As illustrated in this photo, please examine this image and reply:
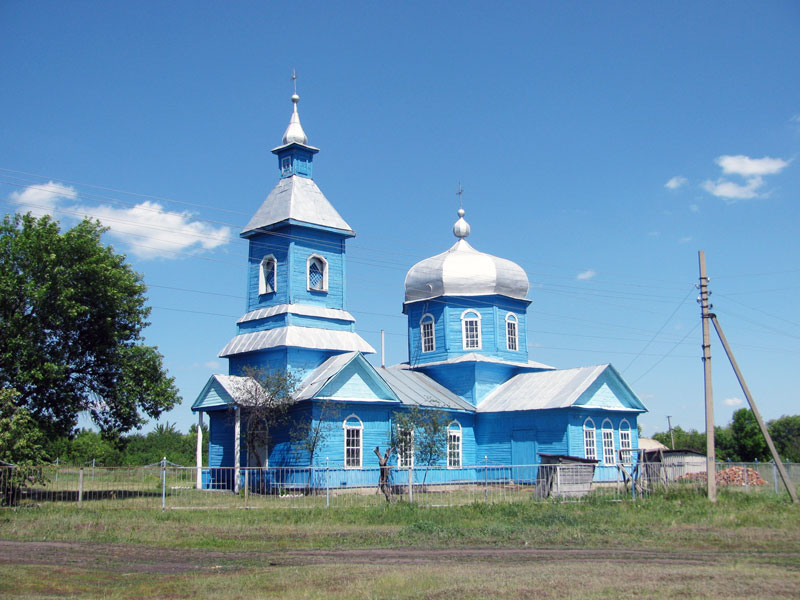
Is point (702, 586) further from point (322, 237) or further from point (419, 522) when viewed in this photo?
point (322, 237)

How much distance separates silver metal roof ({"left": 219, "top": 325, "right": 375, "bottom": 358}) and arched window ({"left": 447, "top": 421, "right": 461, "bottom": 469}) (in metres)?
4.79

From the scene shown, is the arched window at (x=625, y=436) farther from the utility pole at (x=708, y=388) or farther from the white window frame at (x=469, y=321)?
the utility pole at (x=708, y=388)

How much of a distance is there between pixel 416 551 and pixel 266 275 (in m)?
19.2

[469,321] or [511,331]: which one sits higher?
[469,321]

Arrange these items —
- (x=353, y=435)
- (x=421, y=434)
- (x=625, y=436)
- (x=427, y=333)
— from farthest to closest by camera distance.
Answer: (x=427, y=333) → (x=625, y=436) → (x=353, y=435) → (x=421, y=434)

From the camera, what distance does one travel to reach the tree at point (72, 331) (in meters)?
22.6

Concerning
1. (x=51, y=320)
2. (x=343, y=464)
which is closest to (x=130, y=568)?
(x=51, y=320)

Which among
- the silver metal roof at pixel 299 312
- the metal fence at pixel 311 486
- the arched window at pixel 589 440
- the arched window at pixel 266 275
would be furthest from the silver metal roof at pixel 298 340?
the arched window at pixel 589 440

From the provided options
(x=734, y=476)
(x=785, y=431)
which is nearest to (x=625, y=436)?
(x=734, y=476)

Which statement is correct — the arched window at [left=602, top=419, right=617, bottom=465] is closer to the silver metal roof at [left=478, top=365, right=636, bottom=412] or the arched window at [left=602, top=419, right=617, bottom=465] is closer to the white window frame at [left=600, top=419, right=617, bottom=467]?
the white window frame at [left=600, top=419, right=617, bottom=467]

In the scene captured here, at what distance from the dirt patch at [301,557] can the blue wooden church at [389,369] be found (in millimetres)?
11683

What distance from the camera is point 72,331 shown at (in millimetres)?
23984

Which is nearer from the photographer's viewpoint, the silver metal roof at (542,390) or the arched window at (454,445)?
the silver metal roof at (542,390)

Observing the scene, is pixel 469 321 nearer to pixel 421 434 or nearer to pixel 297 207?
pixel 421 434
